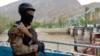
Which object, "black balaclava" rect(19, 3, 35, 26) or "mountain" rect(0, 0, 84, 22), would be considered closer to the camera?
"black balaclava" rect(19, 3, 35, 26)

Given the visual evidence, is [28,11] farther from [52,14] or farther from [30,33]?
[52,14]

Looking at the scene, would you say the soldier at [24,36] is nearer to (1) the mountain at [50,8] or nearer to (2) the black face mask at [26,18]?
(2) the black face mask at [26,18]

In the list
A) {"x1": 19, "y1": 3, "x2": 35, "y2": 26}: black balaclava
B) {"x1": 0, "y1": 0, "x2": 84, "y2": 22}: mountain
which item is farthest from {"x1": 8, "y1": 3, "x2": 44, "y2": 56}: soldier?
{"x1": 0, "y1": 0, "x2": 84, "y2": 22}: mountain

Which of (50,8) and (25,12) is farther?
(50,8)

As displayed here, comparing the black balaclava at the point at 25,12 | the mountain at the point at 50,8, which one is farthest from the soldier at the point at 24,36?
the mountain at the point at 50,8

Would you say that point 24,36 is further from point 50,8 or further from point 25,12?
point 50,8

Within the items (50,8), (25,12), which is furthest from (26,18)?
(50,8)

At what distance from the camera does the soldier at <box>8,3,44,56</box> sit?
5.81 feet

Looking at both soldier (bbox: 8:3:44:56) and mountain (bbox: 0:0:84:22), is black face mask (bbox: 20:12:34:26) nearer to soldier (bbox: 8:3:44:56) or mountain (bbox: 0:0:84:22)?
soldier (bbox: 8:3:44:56)

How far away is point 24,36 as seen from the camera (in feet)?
5.86

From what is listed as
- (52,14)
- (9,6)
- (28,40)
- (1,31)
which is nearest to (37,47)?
(28,40)

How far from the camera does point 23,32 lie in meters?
1.77

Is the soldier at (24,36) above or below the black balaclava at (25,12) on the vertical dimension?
below

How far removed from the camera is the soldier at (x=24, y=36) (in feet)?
5.81
